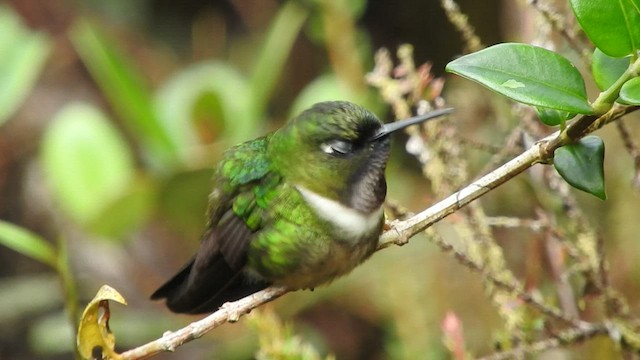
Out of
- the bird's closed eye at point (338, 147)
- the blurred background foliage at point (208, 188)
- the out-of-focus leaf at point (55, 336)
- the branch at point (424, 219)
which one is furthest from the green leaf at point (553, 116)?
the out-of-focus leaf at point (55, 336)

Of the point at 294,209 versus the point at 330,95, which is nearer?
the point at 294,209

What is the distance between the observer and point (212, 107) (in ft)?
7.23

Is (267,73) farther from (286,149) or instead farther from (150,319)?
(286,149)

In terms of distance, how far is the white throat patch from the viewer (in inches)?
40.8

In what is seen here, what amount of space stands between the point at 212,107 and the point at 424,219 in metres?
1.40

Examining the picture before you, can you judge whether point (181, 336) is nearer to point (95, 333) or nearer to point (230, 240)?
point (95, 333)

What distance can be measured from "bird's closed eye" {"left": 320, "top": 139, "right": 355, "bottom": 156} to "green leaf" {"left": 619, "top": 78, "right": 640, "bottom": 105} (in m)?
0.43

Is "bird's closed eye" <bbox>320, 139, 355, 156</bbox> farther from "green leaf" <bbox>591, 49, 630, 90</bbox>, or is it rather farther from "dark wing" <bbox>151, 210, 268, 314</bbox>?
"green leaf" <bbox>591, 49, 630, 90</bbox>

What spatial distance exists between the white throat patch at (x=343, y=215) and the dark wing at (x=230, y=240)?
0.23 ft

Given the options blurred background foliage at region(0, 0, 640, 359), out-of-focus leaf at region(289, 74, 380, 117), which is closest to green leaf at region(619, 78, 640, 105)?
blurred background foliage at region(0, 0, 640, 359)

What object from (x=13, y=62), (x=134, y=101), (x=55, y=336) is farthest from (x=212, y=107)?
(x=55, y=336)

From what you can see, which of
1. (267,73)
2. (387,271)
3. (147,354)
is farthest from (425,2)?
(147,354)

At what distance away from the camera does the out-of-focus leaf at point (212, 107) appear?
221 cm

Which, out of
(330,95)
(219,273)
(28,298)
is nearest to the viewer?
(219,273)
